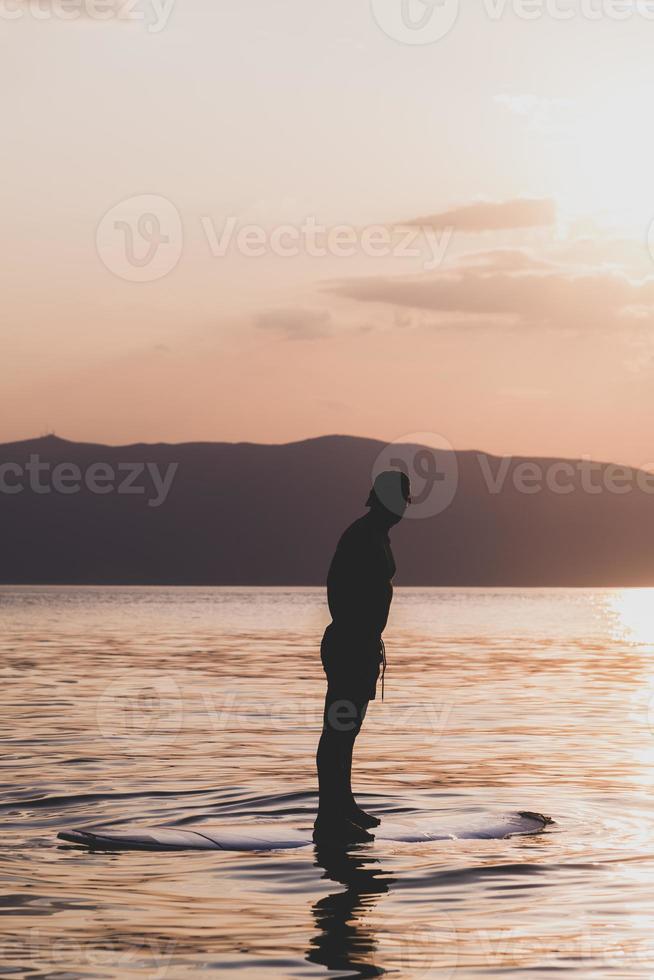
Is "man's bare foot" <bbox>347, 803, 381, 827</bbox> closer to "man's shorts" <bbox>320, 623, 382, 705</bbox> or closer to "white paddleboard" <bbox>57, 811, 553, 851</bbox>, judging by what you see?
"white paddleboard" <bbox>57, 811, 553, 851</bbox>

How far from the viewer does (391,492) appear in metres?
11.5

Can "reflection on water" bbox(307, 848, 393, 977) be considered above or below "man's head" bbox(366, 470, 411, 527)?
below

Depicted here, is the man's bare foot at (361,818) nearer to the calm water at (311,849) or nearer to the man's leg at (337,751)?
the man's leg at (337,751)

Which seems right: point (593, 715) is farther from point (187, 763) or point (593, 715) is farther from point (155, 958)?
point (155, 958)

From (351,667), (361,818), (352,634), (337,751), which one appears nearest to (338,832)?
(361,818)

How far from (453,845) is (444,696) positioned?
16.3m

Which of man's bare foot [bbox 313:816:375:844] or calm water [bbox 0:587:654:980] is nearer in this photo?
calm water [bbox 0:587:654:980]

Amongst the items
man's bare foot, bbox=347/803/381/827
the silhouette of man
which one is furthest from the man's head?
man's bare foot, bbox=347/803/381/827

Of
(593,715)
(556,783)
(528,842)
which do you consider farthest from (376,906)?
(593,715)

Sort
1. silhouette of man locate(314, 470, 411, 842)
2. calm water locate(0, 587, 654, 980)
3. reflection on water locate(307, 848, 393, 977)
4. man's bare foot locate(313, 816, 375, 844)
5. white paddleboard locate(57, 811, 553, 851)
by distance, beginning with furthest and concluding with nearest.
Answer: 1. silhouette of man locate(314, 470, 411, 842)
2. man's bare foot locate(313, 816, 375, 844)
3. white paddleboard locate(57, 811, 553, 851)
4. calm water locate(0, 587, 654, 980)
5. reflection on water locate(307, 848, 393, 977)

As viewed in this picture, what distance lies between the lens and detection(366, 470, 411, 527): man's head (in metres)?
11.5

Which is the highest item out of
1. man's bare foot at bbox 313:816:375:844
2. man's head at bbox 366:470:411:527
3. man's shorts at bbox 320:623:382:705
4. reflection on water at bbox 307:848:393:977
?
man's head at bbox 366:470:411:527

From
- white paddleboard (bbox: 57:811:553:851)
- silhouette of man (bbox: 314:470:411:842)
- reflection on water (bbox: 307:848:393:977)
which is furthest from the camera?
silhouette of man (bbox: 314:470:411:842)

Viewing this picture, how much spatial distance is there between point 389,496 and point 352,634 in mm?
1130
